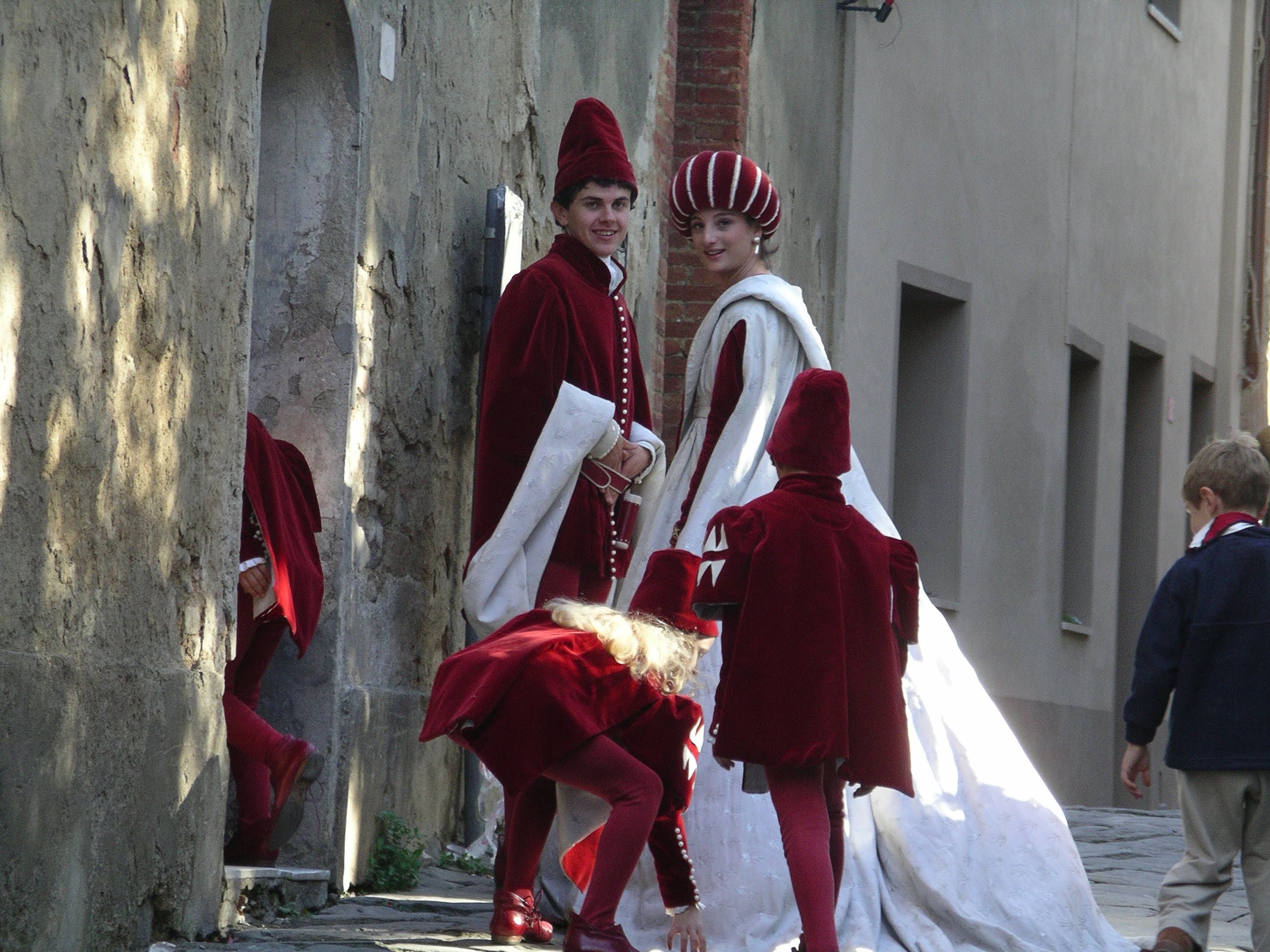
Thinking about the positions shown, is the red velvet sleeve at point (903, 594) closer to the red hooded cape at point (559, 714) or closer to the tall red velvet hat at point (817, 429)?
the tall red velvet hat at point (817, 429)

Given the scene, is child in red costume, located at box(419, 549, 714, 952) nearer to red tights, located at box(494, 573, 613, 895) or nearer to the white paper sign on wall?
red tights, located at box(494, 573, 613, 895)

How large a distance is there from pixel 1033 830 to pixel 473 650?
1640 millimetres

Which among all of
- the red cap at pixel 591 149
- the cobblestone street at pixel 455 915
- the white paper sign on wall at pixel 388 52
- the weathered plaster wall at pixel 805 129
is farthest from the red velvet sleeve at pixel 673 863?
the weathered plaster wall at pixel 805 129

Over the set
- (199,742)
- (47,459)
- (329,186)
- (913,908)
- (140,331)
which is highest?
(329,186)

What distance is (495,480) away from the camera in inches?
216

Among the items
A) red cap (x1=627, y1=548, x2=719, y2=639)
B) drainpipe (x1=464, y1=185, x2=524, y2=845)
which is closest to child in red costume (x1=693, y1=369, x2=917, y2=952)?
red cap (x1=627, y1=548, x2=719, y2=639)

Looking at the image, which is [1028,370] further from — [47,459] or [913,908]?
[47,459]

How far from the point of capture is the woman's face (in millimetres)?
5582

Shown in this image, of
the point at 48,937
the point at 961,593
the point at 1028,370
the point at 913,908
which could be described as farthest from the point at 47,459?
the point at 1028,370

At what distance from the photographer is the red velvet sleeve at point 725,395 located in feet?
17.8

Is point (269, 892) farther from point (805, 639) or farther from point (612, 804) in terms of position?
point (805, 639)

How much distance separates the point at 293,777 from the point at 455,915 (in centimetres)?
57

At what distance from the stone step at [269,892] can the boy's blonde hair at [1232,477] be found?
243 cm

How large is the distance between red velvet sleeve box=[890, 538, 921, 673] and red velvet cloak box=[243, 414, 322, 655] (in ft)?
5.08
